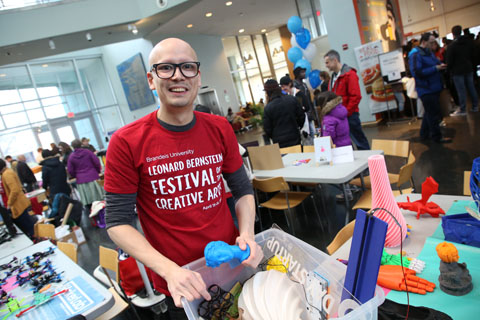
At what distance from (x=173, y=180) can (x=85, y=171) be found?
6488 millimetres

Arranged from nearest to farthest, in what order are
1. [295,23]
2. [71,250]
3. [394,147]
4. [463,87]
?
[71,250], [394,147], [463,87], [295,23]

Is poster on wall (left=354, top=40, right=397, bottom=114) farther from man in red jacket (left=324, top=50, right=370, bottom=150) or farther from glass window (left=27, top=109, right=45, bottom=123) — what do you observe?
glass window (left=27, top=109, right=45, bottom=123)

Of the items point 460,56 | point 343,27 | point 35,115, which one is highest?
point 35,115

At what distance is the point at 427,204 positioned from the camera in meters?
1.60

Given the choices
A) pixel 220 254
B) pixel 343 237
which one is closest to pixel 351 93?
pixel 343 237

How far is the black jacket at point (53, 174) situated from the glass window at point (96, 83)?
1005 cm

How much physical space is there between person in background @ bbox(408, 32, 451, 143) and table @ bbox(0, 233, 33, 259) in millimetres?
6019

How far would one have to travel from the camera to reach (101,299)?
169 cm

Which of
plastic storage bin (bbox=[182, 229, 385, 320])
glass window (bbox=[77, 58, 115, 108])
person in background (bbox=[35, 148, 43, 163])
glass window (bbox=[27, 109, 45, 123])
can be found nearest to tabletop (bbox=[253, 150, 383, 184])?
plastic storage bin (bbox=[182, 229, 385, 320])

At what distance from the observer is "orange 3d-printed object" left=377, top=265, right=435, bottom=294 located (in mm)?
1063

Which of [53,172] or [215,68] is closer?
[53,172]

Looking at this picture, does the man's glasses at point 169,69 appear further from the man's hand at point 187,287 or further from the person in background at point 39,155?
the person in background at point 39,155

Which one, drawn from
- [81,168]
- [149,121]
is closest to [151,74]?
[149,121]

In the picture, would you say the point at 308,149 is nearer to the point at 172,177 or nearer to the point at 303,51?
the point at 172,177
